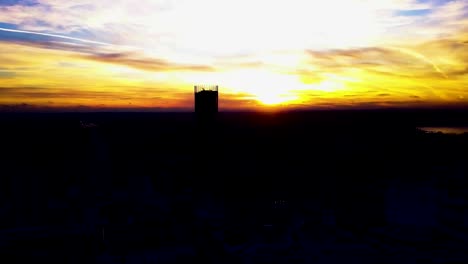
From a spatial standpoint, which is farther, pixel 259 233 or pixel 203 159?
pixel 203 159

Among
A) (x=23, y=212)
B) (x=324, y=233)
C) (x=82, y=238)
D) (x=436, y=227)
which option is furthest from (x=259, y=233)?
(x=23, y=212)

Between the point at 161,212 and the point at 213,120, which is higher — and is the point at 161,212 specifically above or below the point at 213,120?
below

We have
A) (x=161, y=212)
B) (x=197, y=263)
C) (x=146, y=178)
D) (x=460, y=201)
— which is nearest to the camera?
(x=197, y=263)

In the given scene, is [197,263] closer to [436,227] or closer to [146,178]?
[436,227]

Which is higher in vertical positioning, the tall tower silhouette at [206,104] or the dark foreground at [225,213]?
the tall tower silhouette at [206,104]

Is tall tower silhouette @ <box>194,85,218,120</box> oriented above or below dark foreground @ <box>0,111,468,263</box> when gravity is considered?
above

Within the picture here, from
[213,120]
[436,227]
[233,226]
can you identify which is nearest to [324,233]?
[233,226]

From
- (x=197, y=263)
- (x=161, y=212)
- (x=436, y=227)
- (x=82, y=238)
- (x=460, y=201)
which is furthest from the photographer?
(x=460, y=201)

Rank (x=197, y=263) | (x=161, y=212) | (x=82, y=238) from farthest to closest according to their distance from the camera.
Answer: (x=161, y=212)
(x=82, y=238)
(x=197, y=263)

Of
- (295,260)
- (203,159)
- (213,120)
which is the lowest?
(295,260)

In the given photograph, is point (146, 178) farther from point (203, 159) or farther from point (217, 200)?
point (203, 159)
